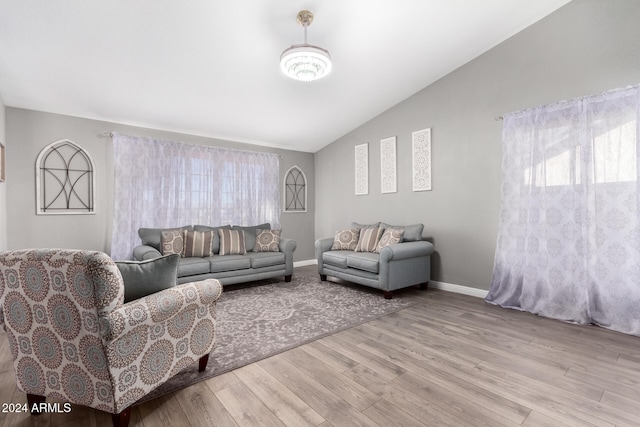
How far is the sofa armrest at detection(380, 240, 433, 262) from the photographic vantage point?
3635 mm

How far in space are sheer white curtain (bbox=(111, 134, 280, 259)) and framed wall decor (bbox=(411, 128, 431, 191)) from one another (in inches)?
99.3

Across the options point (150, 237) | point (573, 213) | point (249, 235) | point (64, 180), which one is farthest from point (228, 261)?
point (573, 213)

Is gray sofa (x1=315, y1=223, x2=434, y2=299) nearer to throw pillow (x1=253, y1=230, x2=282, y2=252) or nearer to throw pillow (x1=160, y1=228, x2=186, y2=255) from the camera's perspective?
throw pillow (x1=253, y1=230, x2=282, y2=252)

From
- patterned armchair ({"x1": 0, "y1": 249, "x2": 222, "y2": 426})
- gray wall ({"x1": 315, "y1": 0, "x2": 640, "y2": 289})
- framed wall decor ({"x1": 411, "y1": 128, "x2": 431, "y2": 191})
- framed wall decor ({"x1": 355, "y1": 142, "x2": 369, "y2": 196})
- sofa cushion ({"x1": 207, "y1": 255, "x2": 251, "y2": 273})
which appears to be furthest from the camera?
framed wall decor ({"x1": 355, "y1": 142, "x2": 369, "y2": 196})

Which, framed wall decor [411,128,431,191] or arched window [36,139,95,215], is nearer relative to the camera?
arched window [36,139,95,215]

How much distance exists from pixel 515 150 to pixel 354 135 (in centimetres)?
267

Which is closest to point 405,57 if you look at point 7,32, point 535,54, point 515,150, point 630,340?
point 535,54

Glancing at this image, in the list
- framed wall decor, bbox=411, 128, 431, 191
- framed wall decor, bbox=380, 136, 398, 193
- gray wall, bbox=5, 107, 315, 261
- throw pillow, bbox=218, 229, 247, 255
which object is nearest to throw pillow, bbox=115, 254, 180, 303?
throw pillow, bbox=218, 229, 247, 255

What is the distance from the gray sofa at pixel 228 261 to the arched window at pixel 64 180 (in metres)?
0.88

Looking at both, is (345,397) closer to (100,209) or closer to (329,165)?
(100,209)

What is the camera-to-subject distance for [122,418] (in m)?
1.45

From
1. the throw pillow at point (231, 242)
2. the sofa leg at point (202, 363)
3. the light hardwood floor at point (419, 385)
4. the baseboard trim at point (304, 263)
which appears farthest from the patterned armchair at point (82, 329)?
the baseboard trim at point (304, 263)

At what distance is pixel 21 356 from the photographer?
1544mm

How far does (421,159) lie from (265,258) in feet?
8.96
